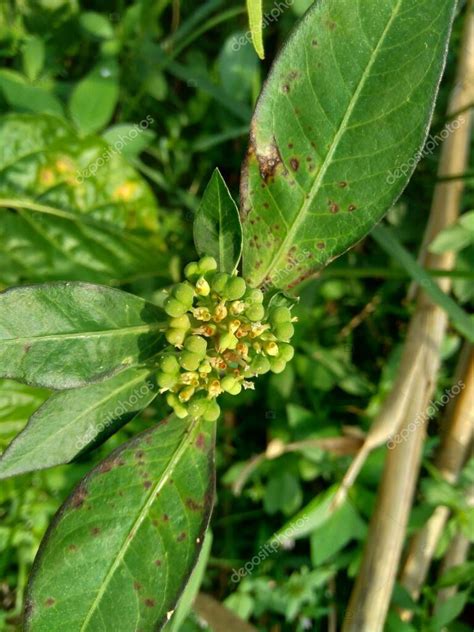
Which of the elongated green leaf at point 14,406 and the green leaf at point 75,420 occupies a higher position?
the green leaf at point 75,420

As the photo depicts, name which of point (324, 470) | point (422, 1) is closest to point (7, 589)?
point (324, 470)

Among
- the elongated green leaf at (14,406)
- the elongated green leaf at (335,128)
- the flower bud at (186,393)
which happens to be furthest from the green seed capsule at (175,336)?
the elongated green leaf at (14,406)

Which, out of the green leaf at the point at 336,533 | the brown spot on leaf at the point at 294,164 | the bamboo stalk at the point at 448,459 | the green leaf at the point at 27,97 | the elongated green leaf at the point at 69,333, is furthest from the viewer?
the bamboo stalk at the point at 448,459

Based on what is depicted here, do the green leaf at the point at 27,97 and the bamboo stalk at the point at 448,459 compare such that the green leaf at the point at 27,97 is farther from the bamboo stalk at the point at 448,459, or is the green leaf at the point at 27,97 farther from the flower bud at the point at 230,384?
the bamboo stalk at the point at 448,459

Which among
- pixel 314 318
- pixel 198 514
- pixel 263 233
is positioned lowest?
pixel 314 318

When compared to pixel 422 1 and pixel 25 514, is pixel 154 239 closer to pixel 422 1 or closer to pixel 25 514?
pixel 25 514

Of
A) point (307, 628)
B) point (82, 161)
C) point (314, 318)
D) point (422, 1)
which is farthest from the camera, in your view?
point (314, 318)

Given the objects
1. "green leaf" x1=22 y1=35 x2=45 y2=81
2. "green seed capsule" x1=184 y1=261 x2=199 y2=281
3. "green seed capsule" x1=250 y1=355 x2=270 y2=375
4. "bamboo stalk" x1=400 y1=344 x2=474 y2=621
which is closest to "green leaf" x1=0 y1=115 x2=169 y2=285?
"green leaf" x1=22 y1=35 x2=45 y2=81

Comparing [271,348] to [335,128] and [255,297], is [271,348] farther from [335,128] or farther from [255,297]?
[335,128]
